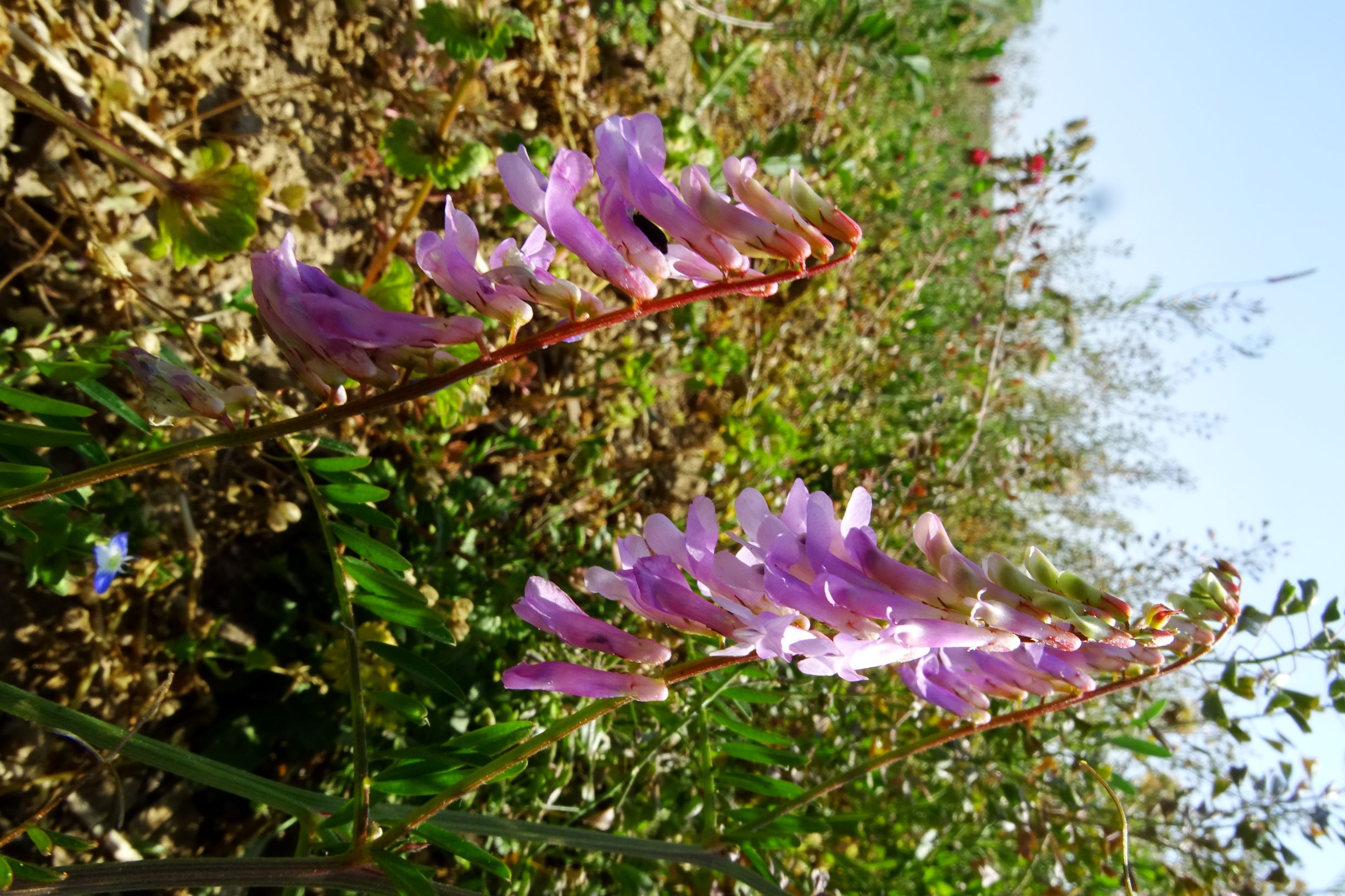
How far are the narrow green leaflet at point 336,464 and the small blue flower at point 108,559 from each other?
466mm

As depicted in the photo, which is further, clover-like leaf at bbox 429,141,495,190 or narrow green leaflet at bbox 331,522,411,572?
clover-like leaf at bbox 429,141,495,190

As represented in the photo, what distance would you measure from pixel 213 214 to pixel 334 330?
858 millimetres

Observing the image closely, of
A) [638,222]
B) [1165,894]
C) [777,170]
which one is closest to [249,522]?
[638,222]

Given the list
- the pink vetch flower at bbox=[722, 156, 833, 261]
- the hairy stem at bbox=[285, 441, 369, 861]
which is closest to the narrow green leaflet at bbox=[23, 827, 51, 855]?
the hairy stem at bbox=[285, 441, 369, 861]

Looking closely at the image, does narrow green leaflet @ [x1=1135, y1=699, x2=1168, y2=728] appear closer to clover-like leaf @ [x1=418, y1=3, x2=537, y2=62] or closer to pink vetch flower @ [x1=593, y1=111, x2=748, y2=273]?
pink vetch flower @ [x1=593, y1=111, x2=748, y2=273]

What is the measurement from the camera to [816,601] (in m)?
0.72

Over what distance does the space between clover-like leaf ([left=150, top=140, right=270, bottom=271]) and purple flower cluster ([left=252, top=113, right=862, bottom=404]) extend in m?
0.75

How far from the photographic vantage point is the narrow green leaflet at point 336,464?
1.10m

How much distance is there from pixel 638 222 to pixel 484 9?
1159 mm

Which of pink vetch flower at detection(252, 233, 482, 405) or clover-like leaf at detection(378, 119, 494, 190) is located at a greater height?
Answer: clover-like leaf at detection(378, 119, 494, 190)

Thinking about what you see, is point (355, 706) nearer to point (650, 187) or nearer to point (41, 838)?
point (41, 838)

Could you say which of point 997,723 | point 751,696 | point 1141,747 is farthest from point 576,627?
point 1141,747

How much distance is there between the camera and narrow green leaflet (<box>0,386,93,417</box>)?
3.15 feet

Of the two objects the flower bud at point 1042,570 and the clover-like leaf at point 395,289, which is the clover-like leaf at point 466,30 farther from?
the flower bud at point 1042,570
